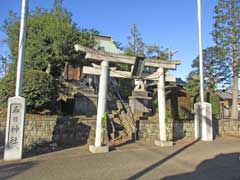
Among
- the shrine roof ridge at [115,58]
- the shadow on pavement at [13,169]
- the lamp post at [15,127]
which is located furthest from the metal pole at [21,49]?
the shadow on pavement at [13,169]

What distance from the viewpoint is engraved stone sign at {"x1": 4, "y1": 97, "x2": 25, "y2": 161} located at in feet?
25.0

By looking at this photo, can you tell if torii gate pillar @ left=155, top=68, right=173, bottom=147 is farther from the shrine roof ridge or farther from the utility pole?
the utility pole

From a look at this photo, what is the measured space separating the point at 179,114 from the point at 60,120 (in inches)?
261

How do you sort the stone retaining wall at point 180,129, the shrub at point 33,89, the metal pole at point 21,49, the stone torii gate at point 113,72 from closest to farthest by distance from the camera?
the metal pole at point 21,49 → the stone torii gate at point 113,72 → the shrub at point 33,89 → the stone retaining wall at point 180,129

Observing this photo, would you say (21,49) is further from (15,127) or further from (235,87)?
(235,87)

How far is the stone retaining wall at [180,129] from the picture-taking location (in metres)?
12.3

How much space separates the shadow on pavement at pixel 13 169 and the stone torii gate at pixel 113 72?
2583mm

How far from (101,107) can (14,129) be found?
10.2 feet

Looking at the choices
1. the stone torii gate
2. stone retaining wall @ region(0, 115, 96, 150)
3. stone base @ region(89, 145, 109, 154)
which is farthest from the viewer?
stone retaining wall @ region(0, 115, 96, 150)

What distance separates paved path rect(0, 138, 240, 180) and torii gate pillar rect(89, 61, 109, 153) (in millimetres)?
367

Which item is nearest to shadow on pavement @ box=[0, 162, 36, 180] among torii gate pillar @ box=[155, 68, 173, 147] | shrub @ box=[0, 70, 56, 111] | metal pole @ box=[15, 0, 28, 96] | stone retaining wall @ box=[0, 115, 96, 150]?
metal pole @ box=[15, 0, 28, 96]

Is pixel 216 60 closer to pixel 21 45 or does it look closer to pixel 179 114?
pixel 179 114

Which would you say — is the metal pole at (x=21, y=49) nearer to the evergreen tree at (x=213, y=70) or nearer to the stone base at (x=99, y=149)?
the stone base at (x=99, y=149)

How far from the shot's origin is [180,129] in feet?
44.2
